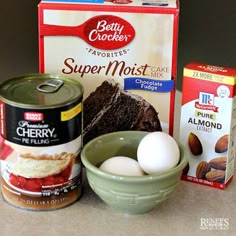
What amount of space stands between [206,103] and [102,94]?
0.68 ft

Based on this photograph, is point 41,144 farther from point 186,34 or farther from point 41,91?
point 186,34

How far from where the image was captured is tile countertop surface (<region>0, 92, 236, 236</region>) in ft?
3.27

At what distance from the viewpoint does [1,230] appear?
995 millimetres

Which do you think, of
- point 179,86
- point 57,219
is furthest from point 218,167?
point 179,86

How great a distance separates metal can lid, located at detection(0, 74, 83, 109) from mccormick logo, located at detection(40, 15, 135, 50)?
3.4 inches

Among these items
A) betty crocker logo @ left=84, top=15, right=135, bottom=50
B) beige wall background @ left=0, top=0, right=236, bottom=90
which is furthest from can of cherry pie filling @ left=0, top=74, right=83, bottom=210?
beige wall background @ left=0, top=0, right=236, bottom=90

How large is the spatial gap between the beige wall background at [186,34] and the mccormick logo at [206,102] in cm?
54

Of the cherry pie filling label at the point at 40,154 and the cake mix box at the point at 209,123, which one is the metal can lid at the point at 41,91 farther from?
the cake mix box at the point at 209,123

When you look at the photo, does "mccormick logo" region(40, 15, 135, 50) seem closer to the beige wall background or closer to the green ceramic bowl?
the green ceramic bowl

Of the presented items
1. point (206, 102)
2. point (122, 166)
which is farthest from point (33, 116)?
point (206, 102)

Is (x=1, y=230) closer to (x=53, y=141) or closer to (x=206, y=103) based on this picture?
(x=53, y=141)

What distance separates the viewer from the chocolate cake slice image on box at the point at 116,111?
1.14 metres

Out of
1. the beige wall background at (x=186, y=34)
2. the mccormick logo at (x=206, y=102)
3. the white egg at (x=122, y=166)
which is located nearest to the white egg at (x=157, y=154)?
the white egg at (x=122, y=166)

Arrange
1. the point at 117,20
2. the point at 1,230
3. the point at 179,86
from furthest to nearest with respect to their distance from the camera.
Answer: the point at 179,86 → the point at 117,20 → the point at 1,230
